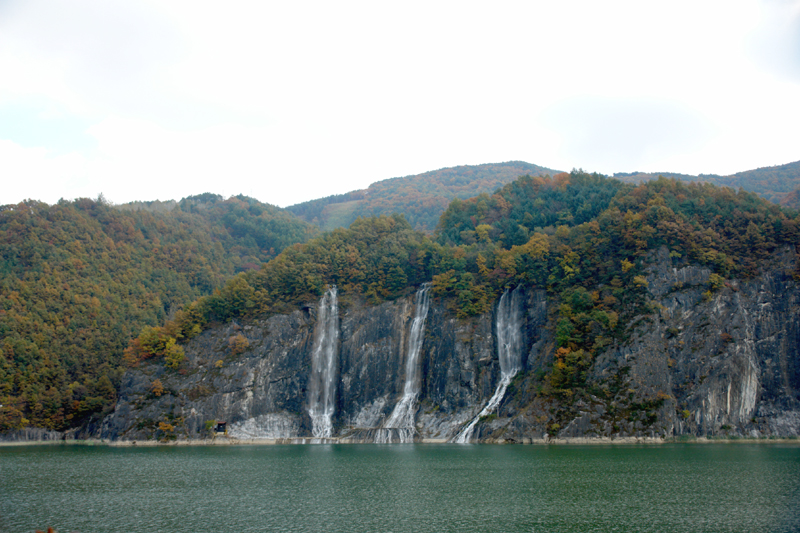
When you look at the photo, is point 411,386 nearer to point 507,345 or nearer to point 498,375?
point 498,375

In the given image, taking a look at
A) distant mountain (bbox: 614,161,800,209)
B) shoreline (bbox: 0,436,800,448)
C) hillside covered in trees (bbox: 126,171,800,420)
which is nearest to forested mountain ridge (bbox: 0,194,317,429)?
shoreline (bbox: 0,436,800,448)

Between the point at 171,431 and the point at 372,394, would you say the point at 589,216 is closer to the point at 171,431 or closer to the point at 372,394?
the point at 372,394

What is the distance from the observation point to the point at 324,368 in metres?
85.9

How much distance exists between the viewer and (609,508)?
27688 mm

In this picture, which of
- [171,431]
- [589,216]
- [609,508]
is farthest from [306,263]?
[609,508]

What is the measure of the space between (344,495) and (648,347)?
1822 inches

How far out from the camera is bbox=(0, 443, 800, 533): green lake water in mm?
25297

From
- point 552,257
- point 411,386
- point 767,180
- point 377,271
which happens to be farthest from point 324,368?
point 767,180

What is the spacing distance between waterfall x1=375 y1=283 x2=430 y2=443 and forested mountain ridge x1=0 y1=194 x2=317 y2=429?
40981mm

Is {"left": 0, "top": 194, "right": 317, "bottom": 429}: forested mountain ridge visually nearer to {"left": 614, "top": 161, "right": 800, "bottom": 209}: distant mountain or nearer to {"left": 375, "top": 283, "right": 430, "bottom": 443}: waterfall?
{"left": 375, "top": 283, "right": 430, "bottom": 443}: waterfall

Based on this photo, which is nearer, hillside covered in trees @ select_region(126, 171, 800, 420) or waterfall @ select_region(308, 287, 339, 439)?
hillside covered in trees @ select_region(126, 171, 800, 420)

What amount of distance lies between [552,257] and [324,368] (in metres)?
36.4

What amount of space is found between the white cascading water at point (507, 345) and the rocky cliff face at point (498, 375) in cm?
101

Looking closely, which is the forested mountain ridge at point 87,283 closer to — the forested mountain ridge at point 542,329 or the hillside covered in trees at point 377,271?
the hillside covered in trees at point 377,271
